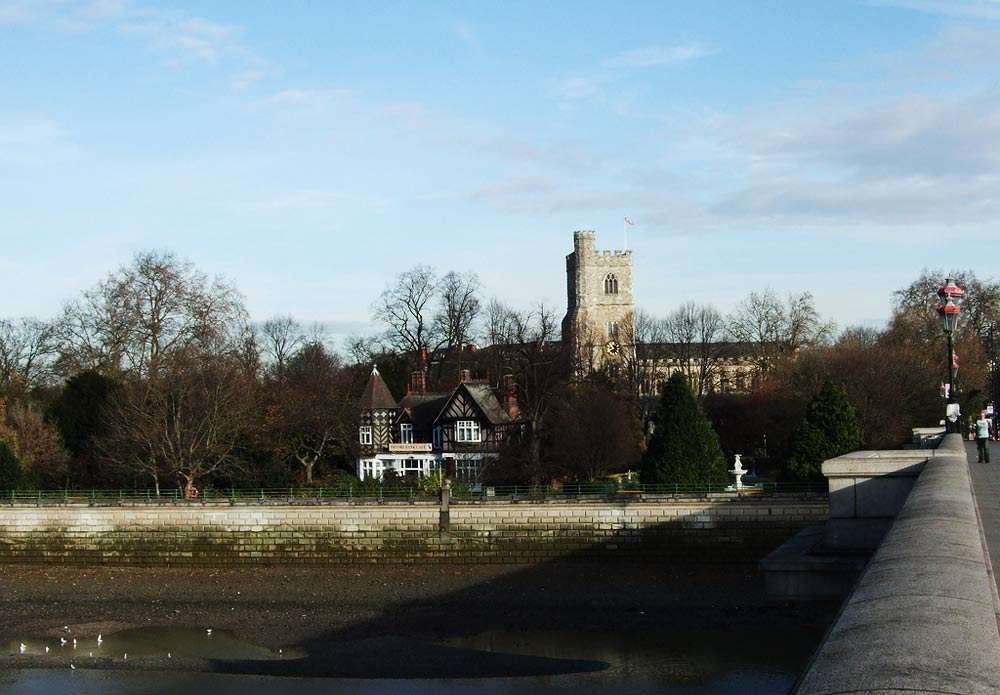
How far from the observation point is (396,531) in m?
35.2

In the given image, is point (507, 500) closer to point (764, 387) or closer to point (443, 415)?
point (443, 415)

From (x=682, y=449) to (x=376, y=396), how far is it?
81.1 ft

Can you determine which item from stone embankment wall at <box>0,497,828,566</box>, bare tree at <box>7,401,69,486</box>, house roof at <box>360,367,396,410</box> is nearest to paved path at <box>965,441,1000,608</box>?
stone embankment wall at <box>0,497,828,566</box>

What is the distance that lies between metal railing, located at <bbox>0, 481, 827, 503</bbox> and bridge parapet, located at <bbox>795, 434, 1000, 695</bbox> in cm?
2666

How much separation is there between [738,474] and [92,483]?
26321 mm

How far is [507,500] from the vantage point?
114 feet

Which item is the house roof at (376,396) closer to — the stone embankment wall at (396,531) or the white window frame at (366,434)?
the white window frame at (366,434)

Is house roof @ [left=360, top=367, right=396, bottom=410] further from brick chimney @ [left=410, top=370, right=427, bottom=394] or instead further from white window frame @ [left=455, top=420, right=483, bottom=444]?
white window frame @ [left=455, top=420, right=483, bottom=444]

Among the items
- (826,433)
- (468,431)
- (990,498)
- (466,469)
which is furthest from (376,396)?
(990,498)

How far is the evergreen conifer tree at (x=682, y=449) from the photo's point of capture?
36.9 meters

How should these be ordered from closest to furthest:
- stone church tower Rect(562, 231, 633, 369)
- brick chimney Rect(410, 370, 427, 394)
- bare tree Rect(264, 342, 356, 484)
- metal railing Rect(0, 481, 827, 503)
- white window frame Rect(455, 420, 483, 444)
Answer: metal railing Rect(0, 481, 827, 503) < bare tree Rect(264, 342, 356, 484) < white window frame Rect(455, 420, 483, 444) < brick chimney Rect(410, 370, 427, 394) < stone church tower Rect(562, 231, 633, 369)

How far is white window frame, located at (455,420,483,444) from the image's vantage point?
56062 mm

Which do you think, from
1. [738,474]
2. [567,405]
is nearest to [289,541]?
[738,474]

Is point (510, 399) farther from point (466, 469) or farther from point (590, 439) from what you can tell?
point (590, 439)
